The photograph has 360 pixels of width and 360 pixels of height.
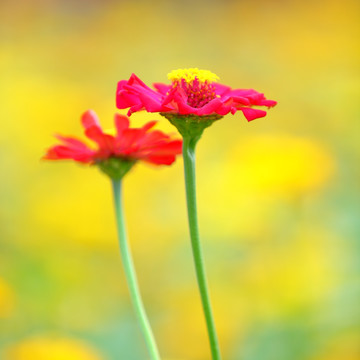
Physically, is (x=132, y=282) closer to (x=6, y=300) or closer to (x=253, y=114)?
(x=253, y=114)

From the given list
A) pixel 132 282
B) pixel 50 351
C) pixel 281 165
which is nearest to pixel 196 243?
pixel 132 282

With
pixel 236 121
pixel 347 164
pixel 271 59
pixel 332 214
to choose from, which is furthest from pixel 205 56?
pixel 332 214

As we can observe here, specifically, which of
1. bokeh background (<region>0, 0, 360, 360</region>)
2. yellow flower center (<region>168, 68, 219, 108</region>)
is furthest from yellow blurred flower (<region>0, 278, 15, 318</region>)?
yellow flower center (<region>168, 68, 219, 108</region>)

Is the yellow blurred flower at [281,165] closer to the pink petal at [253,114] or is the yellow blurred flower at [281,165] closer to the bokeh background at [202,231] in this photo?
the bokeh background at [202,231]

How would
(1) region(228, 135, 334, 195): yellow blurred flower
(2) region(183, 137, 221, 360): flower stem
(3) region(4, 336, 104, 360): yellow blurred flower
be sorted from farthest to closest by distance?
(1) region(228, 135, 334, 195): yellow blurred flower → (3) region(4, 336, 104, 360): yellow blurred flower → (2) region(183, 137, 221, 360): flower stem

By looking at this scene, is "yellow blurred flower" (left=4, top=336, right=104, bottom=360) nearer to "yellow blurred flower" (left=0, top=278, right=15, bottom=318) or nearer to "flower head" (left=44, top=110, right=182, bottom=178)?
"yellow blurred flower" (left=0, top=278, right=15, bottom=318)
